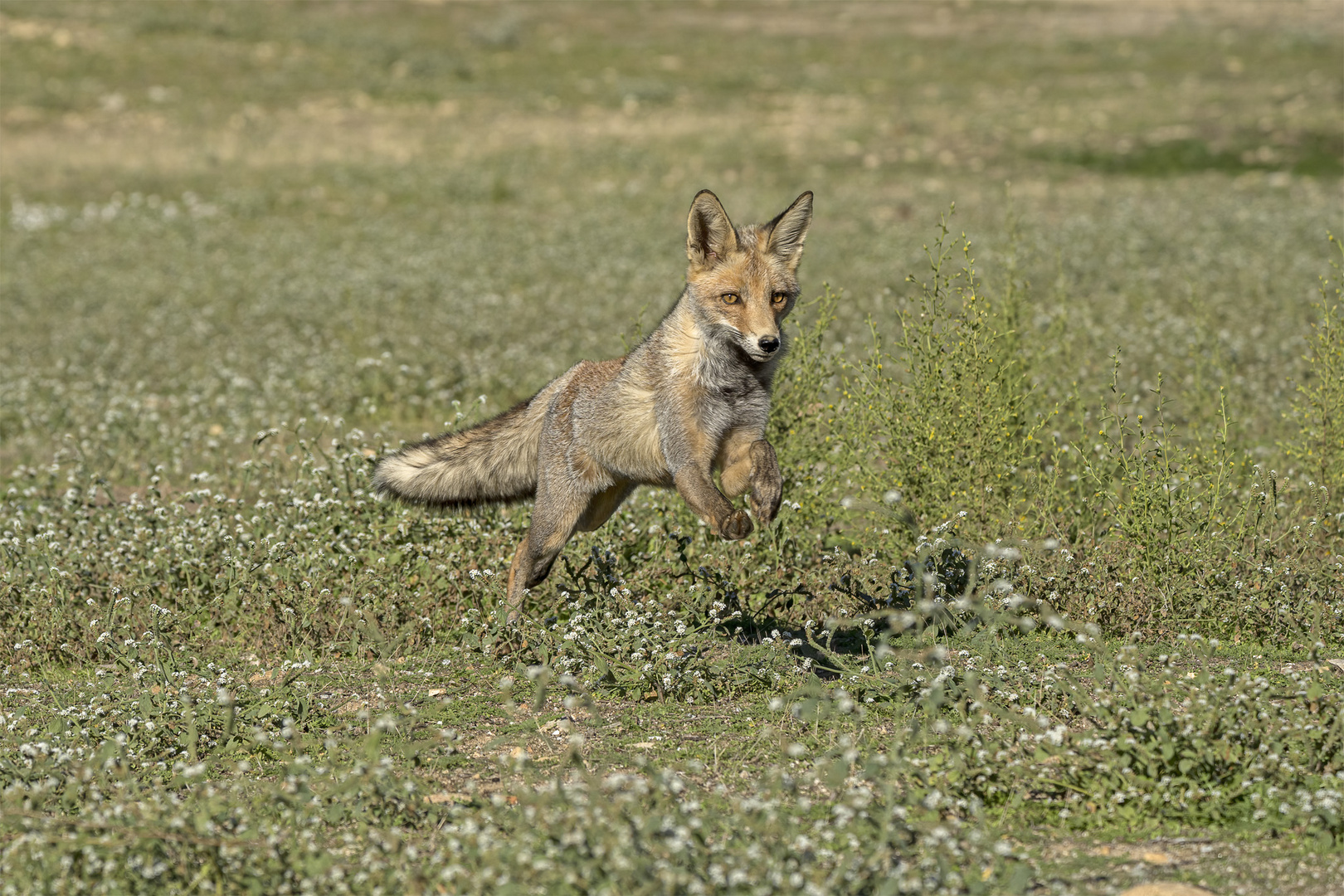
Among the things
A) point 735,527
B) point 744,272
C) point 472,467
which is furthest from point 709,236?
point 472,467

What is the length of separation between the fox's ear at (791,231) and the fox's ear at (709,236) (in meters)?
0.22

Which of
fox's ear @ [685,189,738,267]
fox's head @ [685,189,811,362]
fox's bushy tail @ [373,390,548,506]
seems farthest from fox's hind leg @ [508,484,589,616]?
fox's ear @ [685,189,738,267]

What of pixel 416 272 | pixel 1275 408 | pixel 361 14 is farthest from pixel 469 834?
pixel 361 14

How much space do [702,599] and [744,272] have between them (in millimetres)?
1687

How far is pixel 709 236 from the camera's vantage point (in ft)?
23.1

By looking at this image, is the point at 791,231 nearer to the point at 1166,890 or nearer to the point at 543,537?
the point at 543,537

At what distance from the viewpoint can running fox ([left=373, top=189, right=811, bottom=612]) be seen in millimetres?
6805

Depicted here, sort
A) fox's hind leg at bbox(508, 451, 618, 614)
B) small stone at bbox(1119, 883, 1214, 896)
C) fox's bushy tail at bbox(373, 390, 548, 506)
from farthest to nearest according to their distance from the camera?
fox's bushy tail at bbox(373, 390, 548, 506), fox's hind leg at bbox(508, 451, 618, 614), small stone at bbox(1119, 883, 1214, 896)

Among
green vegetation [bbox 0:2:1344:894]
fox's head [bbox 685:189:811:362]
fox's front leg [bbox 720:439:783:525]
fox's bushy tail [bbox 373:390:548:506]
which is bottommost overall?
green vegetation [bbox 0:2:1344:894]

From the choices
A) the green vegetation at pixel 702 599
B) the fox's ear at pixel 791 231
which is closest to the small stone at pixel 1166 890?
the green vegetation at pixel 702 599

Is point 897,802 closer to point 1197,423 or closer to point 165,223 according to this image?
point 1197,423

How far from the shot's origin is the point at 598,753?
6.10 metres

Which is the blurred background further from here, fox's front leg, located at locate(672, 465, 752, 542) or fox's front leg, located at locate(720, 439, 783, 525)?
fox's front leg, located at locate(672, 465, 752, 542)

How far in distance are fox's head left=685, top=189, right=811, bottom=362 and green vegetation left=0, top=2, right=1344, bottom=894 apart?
3.41 feet
